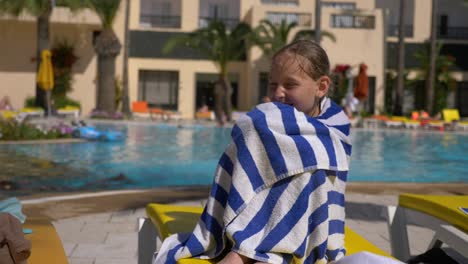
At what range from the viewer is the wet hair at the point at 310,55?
2.44 meters

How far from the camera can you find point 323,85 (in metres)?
2.50

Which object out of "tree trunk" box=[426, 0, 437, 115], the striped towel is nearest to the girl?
the striped towel

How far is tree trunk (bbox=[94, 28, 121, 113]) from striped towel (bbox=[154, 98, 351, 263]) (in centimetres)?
2508

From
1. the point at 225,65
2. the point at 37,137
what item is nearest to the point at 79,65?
the point at 225,65

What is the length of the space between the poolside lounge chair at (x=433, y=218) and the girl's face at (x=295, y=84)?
0.95m

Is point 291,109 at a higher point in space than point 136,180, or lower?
higher

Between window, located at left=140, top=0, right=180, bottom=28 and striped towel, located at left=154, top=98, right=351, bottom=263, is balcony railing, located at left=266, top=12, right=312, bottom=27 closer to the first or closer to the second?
window, located at left=140, top=0, right=180, bottom=28

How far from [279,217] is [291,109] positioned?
0.35 meters

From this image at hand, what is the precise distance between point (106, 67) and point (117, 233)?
22.5 meters

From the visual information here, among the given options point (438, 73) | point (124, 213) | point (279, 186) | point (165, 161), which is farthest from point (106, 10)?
point (279, 186)

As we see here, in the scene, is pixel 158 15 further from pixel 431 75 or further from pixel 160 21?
pixel 431 75

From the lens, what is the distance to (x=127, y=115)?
89.5 feet

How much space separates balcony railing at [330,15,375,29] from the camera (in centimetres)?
3105

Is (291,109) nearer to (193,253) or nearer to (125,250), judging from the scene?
(193,253)
